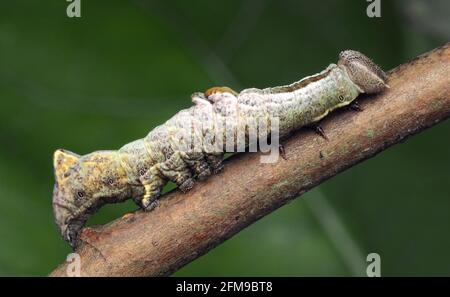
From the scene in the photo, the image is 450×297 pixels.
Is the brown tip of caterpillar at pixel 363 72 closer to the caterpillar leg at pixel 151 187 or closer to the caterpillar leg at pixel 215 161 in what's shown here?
the caterpillar leg at pixel 215 161

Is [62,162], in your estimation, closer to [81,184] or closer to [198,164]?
[81,184]

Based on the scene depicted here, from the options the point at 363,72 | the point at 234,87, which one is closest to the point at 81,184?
the point at 363,72

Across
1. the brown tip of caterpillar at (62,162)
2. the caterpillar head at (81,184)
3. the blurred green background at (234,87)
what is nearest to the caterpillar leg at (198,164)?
the caterpillar head at (81,184)

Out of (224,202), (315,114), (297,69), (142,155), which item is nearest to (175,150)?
(142,155)

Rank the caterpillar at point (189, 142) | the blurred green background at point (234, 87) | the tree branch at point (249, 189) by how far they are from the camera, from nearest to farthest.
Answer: the tree branch at point (249, 189) → the caterpillar at point (189, 142) → the blurred green background at point (234, 87)

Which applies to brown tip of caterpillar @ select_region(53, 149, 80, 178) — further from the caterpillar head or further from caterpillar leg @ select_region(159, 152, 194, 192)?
caterpillar leg @ select_region(159, 152, 194, 192)
